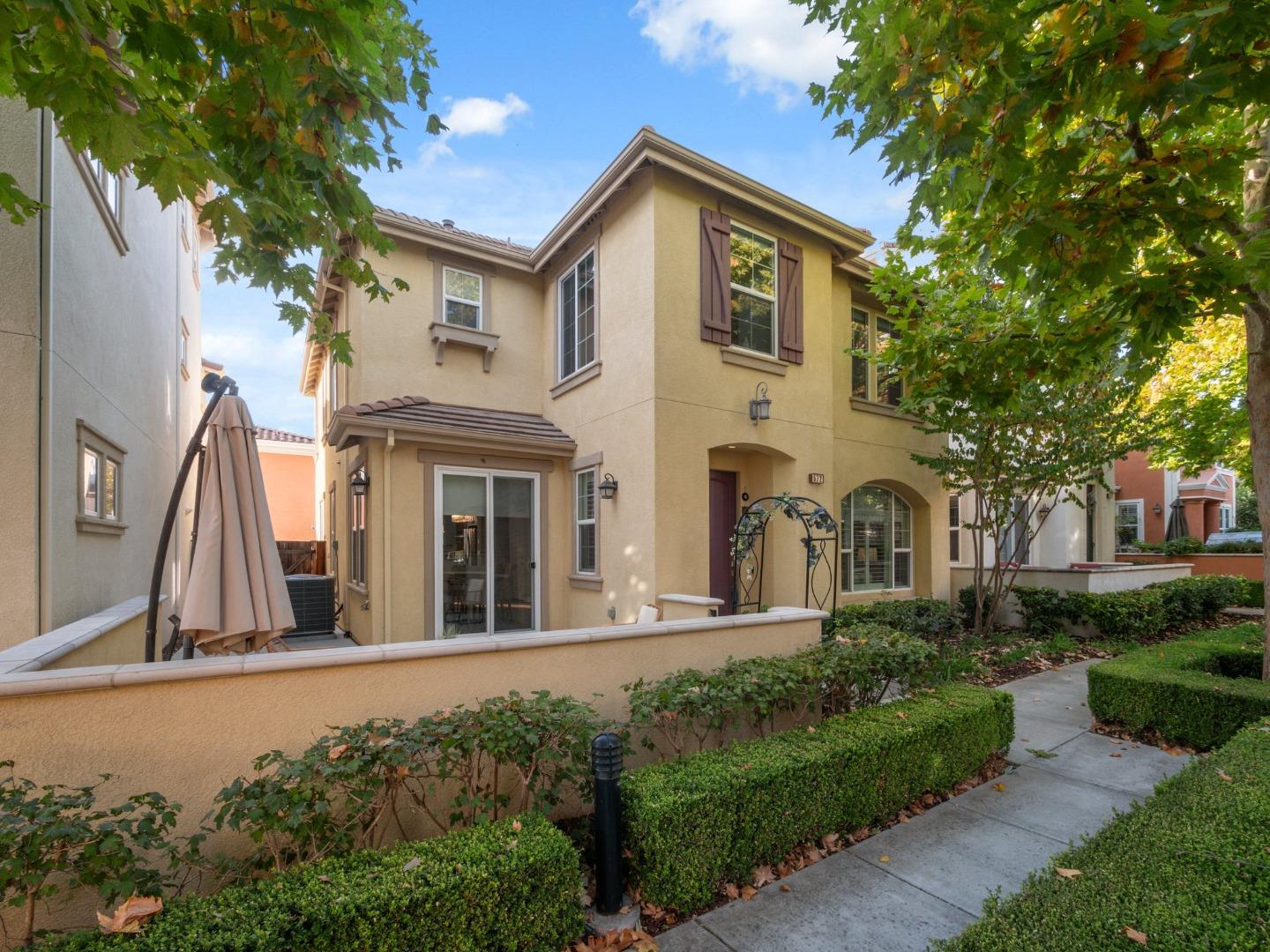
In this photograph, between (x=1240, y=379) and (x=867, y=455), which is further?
(x=1240, y=379)

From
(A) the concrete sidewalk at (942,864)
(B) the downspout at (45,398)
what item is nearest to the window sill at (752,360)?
(A) the concrete sidewalk at (942,864)

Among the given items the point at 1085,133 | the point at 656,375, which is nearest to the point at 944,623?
the point at 656,375

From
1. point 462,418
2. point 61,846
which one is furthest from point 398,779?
point 462,418

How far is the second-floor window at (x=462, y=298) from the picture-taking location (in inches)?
370

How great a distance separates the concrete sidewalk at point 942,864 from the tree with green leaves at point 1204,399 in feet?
29.6

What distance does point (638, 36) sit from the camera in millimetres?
8234

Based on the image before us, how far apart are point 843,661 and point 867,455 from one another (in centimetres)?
626

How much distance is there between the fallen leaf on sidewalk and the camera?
2111 millimetres

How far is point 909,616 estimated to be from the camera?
29.9 feet

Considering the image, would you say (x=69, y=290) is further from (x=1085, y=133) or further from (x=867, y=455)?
(x=867, y=455)

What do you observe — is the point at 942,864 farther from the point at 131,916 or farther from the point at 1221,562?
the point at 1221,562

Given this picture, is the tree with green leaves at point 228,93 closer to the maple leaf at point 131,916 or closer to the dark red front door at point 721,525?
the maple leaf at point 131,916

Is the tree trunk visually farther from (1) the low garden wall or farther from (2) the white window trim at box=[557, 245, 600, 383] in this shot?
(1) the low garden wall

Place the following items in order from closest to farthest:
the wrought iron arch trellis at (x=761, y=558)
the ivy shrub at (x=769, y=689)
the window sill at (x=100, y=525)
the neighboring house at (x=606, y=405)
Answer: the ivy shrub at (x=769, y=689) → the window sill at (x=100, y=525) → the neighboring house at (x=606, y=405) → the wrought iron arch trellis at (x=761, y=558)
